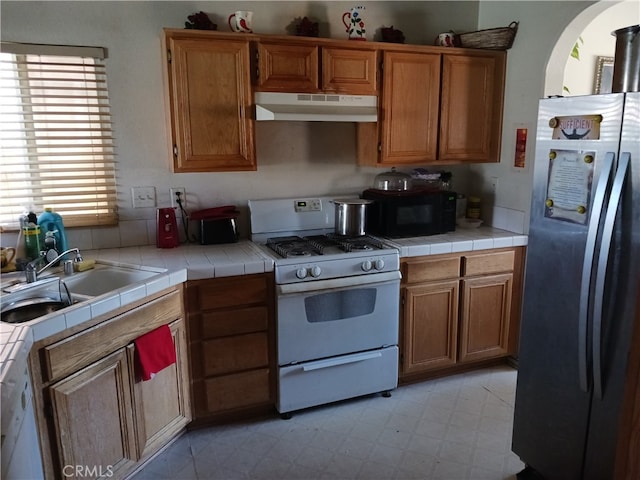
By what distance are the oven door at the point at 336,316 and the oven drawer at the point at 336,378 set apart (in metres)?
0.05

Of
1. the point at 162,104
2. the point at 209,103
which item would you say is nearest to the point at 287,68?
the point at 209,103

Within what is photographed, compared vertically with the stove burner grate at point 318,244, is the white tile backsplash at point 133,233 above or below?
above

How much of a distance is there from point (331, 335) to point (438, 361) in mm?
796

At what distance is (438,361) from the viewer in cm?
302

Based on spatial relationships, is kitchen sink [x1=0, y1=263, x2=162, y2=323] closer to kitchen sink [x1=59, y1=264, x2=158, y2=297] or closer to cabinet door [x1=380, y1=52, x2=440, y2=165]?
kitchen sink [x1=59, y1=264, x2=158, y2=297]

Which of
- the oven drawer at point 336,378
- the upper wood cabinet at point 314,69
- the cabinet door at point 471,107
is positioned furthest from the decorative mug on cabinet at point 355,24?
the oven drawer at point 336,378

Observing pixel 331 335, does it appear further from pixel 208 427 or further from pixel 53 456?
pixel 53 456

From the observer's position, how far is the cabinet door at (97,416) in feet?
6.03

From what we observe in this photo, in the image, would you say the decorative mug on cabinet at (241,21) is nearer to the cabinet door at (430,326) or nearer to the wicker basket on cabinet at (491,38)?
the wicker basket on cabinet at (491,38)

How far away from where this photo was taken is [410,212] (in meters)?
3.02

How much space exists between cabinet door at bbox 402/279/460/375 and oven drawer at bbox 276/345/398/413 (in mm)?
142

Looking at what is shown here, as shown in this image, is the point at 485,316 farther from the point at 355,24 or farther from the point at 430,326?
the point at 355,24

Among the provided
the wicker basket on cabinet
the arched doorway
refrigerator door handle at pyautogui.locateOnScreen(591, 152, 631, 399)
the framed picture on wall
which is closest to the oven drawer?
refrigerator door handle at pyautogui.locateOnScreen(591, 152, 631, 399)

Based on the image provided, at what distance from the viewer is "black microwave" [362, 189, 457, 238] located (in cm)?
299
